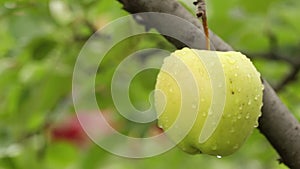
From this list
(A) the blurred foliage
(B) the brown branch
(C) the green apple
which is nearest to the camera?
(C) the green apple

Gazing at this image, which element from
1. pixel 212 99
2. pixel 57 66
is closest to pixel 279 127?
pixel 212 99

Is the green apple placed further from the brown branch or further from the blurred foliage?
the blurred foliage

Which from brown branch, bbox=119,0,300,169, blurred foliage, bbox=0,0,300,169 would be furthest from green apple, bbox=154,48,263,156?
blurred foliage, bbox=0,0,300,169

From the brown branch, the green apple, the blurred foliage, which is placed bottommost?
the blurred foliage

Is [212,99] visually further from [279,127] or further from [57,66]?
[57,66]

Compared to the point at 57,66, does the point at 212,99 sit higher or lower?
higher

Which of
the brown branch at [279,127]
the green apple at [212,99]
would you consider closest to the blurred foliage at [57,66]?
the brown branch at [279,127]
